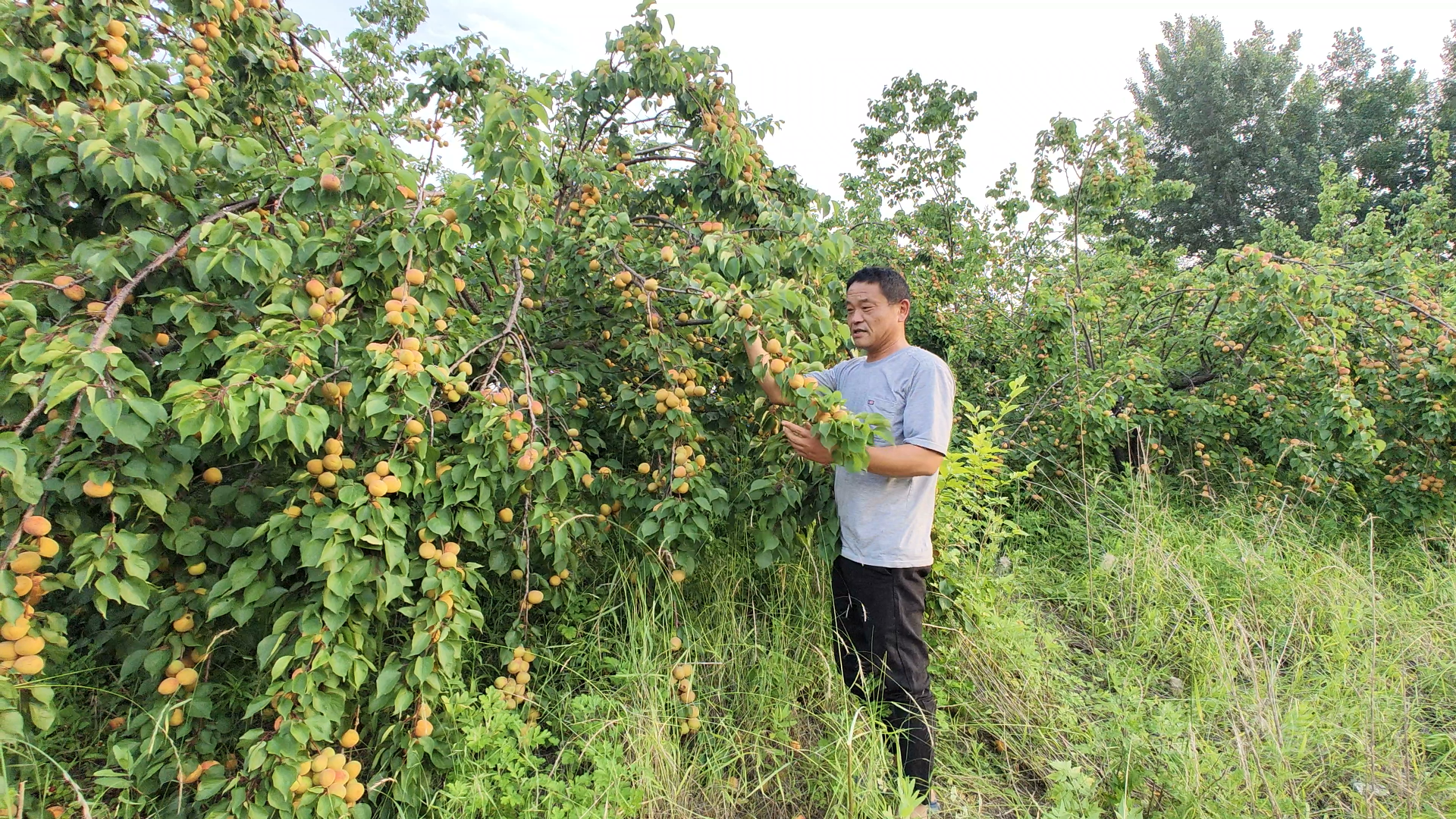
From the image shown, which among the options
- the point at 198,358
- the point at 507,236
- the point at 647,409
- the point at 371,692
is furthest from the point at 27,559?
the point at 647,409

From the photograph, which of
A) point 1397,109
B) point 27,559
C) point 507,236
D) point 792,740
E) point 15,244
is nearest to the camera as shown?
point 27,559

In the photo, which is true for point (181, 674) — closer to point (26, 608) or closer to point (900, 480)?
point (26, 608)

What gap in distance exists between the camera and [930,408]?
190 cm

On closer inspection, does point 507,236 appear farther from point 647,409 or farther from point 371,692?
point 371,692

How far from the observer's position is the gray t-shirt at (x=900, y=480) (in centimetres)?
192

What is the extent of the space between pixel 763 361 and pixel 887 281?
20.7 inches

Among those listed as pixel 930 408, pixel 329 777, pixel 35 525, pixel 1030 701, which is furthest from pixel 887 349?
pixel 35 525

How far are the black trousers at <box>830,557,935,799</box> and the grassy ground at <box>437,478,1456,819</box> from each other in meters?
0.10

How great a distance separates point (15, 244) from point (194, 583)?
0.99 m

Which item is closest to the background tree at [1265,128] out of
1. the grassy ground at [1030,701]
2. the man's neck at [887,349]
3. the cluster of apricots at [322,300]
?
the grassy ground at [1030,701]

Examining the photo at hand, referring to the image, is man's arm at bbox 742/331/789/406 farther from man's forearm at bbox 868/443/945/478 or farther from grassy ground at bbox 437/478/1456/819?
grassy ground at bbox 437/478/1456/819

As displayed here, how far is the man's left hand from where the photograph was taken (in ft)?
6.33

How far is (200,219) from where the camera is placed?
1767 mm

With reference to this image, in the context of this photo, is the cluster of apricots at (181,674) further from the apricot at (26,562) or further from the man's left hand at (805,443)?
the man's left hand at (805,443)
